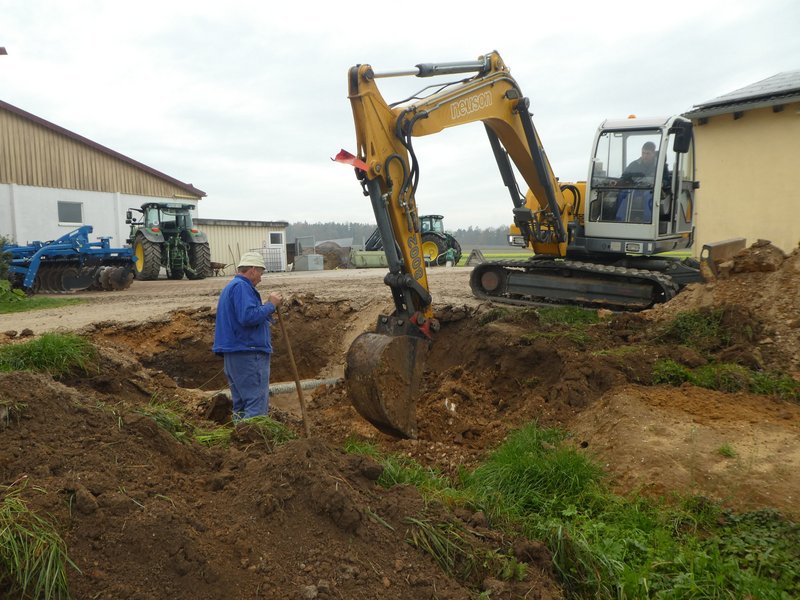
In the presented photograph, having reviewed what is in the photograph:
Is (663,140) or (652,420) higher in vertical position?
(663,140)

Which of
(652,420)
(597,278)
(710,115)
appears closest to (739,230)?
(710,115)

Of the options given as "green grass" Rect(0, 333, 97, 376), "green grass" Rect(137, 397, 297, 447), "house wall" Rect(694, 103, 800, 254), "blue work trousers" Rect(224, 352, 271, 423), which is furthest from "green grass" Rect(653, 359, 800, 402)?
"house wall" Rect(694, 103, 800, 254)

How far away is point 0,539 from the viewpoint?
2285 millimetres

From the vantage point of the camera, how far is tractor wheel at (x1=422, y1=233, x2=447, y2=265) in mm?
24719

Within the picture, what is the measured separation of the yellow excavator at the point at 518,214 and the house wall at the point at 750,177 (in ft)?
16.8

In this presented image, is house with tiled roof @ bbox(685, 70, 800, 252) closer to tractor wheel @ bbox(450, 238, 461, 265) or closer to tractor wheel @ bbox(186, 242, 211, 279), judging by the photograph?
tractor wheel @ bbox(450, 238, 461, 265)

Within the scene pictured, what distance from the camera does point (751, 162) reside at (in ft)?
45.4

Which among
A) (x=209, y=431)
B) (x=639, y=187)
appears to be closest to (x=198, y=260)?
(x=639, y=187)

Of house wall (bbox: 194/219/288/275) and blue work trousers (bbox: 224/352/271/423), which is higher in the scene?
house wall (bbox: 194/219/288/275)

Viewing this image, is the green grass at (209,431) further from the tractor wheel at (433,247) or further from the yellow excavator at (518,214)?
the tractor wheel at (433,247)

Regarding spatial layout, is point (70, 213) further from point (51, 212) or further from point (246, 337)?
point (246, 337)

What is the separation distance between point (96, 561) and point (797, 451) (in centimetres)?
448

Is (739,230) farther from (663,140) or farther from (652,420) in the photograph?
(652,420)

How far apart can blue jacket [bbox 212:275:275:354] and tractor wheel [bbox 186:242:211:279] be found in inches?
619
